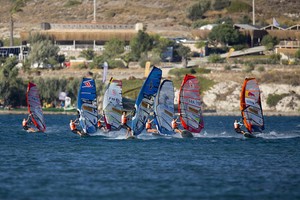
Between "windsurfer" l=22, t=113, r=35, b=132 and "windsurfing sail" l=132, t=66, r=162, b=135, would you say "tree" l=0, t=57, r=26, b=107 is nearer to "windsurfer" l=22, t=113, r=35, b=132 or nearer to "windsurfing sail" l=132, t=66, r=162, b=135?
"windsurfer" l=22, t=113, r=35, b=132

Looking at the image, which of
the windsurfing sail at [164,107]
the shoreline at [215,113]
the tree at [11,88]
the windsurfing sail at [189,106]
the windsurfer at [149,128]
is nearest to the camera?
the windsurfing sail at [164,107]

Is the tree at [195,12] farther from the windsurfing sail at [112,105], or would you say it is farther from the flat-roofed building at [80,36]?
the windsurfing sail at [112,105]

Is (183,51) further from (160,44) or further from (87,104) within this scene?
(87,104)

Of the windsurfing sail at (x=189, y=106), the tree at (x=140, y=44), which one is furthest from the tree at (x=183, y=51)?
the windsurfing sail at (x=189, y=106)

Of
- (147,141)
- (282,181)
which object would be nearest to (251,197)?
(282,181)

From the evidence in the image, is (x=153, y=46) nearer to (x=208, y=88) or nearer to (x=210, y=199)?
(x=208, y=88)

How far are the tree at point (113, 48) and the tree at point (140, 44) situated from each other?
5.55 ft

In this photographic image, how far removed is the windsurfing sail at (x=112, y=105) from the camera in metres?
69.5

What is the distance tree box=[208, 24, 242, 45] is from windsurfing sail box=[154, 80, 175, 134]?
8444 centimetres

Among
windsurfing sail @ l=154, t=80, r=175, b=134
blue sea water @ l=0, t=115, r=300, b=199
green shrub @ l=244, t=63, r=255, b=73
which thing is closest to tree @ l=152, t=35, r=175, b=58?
green shrub @ l=244, t=63, r=255, b=73

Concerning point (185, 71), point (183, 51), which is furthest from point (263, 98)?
point (183, 51)

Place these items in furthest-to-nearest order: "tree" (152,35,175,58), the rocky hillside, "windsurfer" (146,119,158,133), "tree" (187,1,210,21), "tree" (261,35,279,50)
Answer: "tree" (187,1,210,21) → "tree" (261,35,279,50) → "tree" (152,35,175,58) → the rocky hillside → "windsurfer" (146,119,158,133)

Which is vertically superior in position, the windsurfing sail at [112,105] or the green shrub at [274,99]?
the windsurfing sail at [112,105]

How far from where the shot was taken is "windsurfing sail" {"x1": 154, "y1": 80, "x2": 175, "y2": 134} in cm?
6738
